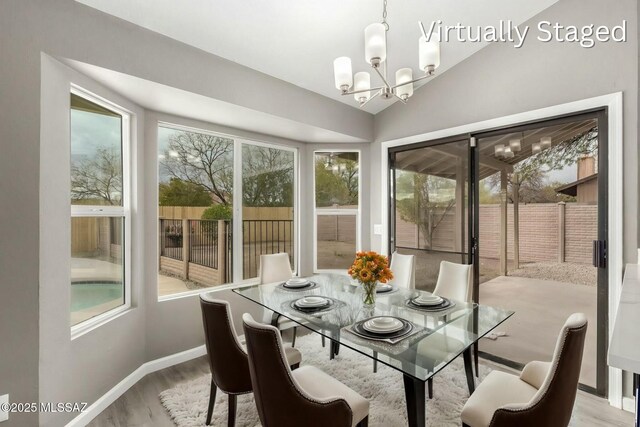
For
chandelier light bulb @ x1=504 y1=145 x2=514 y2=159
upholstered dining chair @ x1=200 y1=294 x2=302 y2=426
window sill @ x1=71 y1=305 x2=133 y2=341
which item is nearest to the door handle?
chandelier light bulb @ x1=504 y1=145 x2=514 y2=159

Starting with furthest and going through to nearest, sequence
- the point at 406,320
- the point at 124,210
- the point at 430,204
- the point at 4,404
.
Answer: the point at 430,204, the point at 124,210, the point at 406,320, the point at 4,404

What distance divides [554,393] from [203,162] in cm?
320

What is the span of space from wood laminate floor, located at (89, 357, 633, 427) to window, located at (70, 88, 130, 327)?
2.21 feet

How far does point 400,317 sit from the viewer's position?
196 cm

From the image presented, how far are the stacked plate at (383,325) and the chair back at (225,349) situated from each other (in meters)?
0.75

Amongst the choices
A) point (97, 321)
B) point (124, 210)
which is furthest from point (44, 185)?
point (97, 321)

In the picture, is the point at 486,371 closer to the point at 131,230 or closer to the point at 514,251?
the point at 514,251

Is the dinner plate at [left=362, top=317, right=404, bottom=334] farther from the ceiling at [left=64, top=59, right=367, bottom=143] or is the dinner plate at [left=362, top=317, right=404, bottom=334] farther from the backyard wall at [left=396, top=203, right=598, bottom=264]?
the ceiling at [left=64, top=59, right=367, bottom=143]

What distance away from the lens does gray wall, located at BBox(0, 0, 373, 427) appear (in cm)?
161

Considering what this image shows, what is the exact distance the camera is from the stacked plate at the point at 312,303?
2129mm

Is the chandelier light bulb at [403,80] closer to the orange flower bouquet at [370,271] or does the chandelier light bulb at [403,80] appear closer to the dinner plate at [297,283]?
the orange flower bouquet at [370,271]

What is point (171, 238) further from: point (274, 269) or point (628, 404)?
point (628, 404)

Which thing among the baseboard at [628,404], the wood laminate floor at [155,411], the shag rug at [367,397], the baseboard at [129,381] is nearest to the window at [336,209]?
the shag rug at [367,397]

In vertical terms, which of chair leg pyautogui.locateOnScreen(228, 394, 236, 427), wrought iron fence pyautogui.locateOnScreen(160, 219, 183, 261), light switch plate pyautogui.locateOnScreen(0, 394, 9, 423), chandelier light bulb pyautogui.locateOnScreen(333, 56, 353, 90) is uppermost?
chandelier light bulb pyautogui.locateOnScreen(333, 56, 353, 90)
